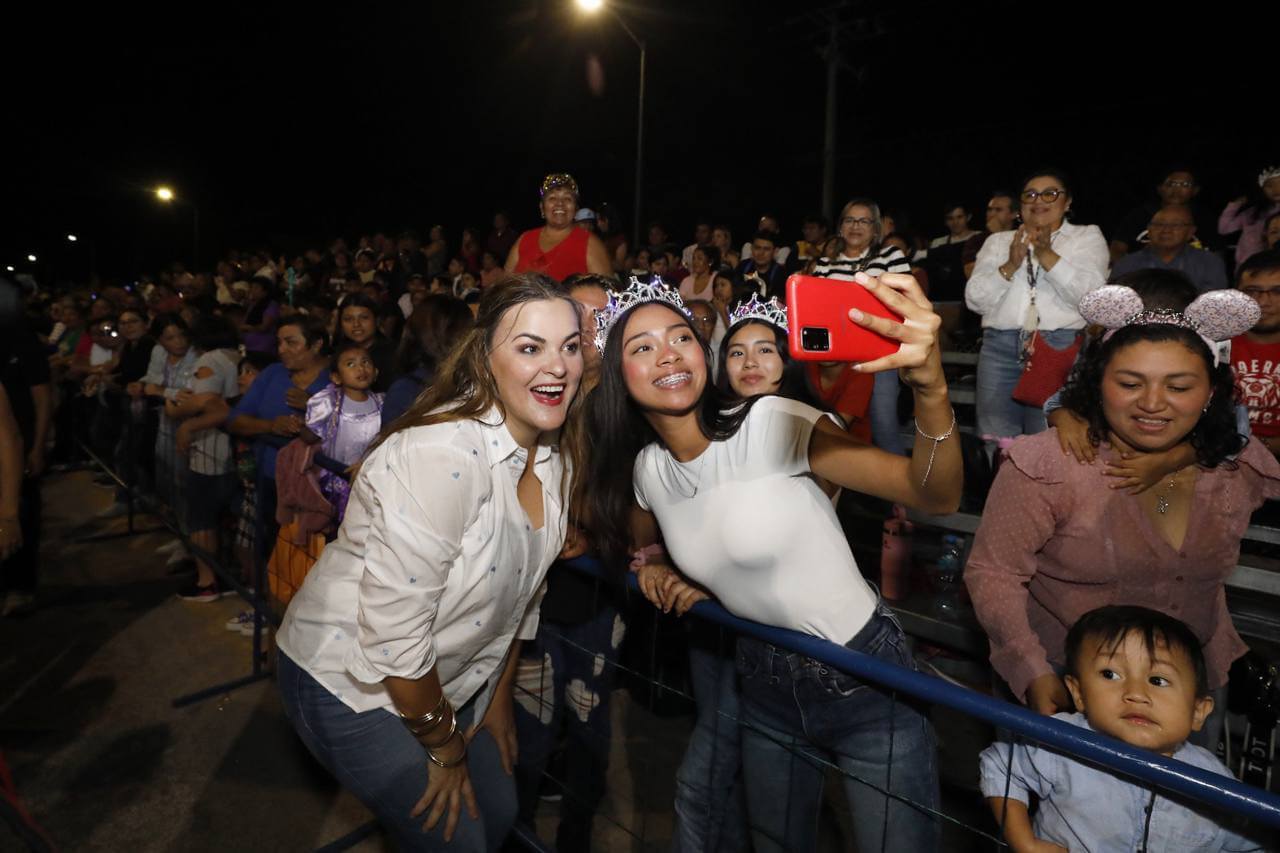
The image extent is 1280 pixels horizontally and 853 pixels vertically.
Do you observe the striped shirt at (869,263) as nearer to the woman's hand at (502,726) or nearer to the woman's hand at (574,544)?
the woman's hand at (574,544)

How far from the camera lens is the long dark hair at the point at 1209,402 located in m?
2.15

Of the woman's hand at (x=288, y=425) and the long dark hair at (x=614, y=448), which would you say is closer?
the long dark hair at (x=614, y=448)

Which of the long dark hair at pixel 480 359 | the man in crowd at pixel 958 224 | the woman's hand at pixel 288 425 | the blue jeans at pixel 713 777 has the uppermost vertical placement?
the man in crowd at pixel 958 224

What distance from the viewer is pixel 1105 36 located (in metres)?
12.5

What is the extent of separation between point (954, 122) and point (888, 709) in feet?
53.1

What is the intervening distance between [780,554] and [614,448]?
0.65m

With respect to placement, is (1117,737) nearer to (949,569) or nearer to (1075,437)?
(1075,437)

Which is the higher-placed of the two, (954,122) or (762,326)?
(954,122)

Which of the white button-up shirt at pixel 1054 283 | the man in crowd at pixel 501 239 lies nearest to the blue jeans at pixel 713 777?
the white button-up shirt at pixel 1054 283

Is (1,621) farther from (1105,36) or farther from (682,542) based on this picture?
(1105,36)

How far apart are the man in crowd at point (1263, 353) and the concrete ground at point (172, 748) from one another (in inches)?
88.4

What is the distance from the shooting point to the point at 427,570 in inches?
63.2

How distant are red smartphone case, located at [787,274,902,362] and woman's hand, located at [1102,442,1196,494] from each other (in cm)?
122

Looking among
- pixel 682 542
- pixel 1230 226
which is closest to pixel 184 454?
pixel 682 542
